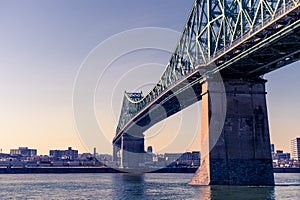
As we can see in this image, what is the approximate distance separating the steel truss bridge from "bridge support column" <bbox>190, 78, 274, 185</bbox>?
2027 mm

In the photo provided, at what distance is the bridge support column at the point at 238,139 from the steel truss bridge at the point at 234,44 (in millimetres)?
2027

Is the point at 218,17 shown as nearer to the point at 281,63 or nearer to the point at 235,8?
the point at 235,8

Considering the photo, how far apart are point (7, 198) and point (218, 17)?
29.6m

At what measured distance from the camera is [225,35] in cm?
4972

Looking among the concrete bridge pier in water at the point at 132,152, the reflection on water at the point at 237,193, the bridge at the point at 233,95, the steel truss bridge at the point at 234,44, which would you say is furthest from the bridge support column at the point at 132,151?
the reflection on water at the point at 237,193

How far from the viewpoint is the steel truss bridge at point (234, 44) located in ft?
121

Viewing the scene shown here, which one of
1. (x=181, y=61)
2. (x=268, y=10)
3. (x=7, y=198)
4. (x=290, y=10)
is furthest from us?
(x=181, y=61)

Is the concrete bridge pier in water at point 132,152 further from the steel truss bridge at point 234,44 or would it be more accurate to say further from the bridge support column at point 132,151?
the steel truss bridge at point 234,44

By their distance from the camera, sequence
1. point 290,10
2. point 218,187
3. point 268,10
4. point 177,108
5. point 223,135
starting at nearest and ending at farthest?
point 290,10
point 268,10
point 218,187
point 223,135
point 177,108

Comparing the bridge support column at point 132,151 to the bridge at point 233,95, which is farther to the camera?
the bridge support column at point 132,151

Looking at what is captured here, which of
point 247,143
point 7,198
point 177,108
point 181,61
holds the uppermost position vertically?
point 181,61

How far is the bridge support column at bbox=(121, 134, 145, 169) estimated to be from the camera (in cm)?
12525

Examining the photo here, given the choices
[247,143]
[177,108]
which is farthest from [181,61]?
[247,143]

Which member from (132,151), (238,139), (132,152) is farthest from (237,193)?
(132,152)
